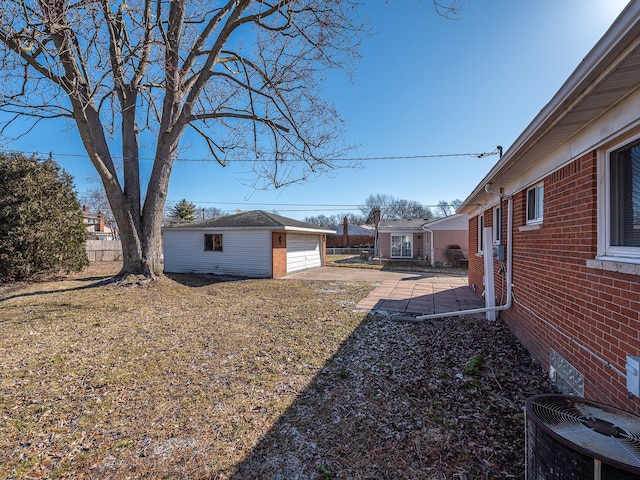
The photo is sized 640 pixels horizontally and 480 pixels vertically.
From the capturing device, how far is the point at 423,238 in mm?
22688

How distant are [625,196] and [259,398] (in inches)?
144

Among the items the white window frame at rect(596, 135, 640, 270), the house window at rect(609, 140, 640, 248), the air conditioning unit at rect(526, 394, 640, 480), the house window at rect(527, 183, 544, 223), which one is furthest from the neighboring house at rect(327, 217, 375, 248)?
the air conditioning unit at rect(526, 394, 640, 480)

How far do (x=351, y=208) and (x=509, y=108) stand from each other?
40.6m

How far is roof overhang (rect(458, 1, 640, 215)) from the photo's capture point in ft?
5.13

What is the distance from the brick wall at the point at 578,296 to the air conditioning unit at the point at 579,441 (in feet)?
2.11

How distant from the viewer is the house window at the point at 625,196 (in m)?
2.18

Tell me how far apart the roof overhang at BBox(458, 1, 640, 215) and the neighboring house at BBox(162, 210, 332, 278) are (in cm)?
1076

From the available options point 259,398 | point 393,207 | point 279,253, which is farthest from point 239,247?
point 393,207

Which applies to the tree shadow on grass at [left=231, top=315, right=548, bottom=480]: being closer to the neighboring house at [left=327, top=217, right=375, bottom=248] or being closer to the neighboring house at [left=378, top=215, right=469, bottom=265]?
the neighboring house at [left=378, top=215, right=469, bottom=265]

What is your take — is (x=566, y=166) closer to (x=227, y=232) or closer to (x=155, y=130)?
(x=155, y=130)

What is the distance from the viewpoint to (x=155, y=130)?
1069 centimetres

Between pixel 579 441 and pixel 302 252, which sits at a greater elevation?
pixel 302 252

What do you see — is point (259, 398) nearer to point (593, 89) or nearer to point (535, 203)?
point (593, 89)

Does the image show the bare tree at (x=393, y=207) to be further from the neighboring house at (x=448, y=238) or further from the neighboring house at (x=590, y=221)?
the neighboring house at (x=590, y=221)
